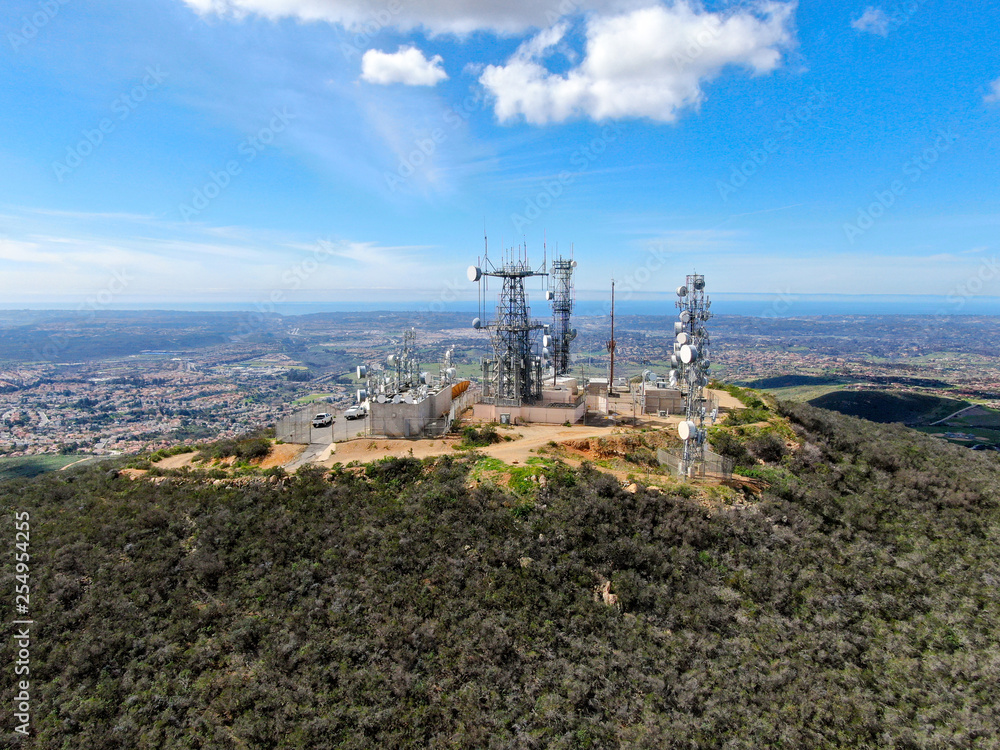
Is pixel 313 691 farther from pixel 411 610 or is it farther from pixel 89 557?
pixel 89 557

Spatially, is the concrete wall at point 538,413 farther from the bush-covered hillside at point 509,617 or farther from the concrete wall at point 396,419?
the bush-covered hillside at point 509,617

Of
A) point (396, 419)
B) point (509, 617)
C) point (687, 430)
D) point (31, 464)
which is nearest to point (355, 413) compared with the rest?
point (396, 419)

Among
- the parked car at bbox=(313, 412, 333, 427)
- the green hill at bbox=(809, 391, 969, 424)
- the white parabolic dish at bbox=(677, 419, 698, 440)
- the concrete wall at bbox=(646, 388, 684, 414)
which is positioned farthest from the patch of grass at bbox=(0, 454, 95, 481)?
the green hill at bbox=(809, 391, 969, 424)

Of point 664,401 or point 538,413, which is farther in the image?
point 664,401

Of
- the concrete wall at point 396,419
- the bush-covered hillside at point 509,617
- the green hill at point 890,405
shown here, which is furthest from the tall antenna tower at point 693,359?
the green hill at point 890,405

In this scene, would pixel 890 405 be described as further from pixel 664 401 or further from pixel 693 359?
pixel 693 359

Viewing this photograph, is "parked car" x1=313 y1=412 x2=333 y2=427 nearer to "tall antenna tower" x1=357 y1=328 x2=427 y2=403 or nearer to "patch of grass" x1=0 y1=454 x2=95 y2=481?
"tall antenna tower" x1=357 y1=328 x2=427 y2=403
